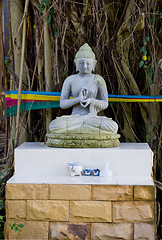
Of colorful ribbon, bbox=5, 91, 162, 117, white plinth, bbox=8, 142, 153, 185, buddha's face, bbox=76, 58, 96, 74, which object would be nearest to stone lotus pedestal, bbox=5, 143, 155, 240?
white plinth, bbox=8, 142, 153, 185

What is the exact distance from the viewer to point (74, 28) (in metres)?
4.32

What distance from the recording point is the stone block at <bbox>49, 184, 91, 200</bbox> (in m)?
2.76

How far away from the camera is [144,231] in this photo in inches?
109

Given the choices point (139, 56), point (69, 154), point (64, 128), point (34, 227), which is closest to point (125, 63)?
point (139, 56)

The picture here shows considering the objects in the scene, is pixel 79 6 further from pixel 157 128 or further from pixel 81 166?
pixel 81 166

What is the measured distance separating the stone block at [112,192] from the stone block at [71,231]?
0.90 feet

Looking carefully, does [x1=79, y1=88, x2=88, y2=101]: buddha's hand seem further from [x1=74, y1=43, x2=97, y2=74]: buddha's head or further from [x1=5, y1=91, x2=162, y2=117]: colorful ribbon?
[x1=5, y1=91, x2=162, y2=117]: colorful ribbon

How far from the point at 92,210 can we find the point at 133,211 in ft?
1.13

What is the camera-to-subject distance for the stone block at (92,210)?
277 centimetres

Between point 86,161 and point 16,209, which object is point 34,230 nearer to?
point 16,209

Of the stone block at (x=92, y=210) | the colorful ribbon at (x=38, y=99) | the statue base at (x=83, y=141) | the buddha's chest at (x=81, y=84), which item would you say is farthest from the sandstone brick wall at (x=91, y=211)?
the colorful ribbon at (x=38, y=99)

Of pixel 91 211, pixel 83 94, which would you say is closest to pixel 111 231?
pixel 91 211

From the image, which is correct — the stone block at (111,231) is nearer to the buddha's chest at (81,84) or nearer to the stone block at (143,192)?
the stone block at (143,192)

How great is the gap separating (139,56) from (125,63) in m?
0.34
